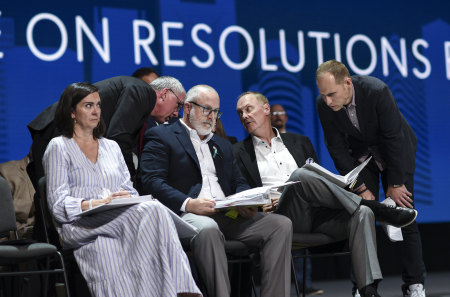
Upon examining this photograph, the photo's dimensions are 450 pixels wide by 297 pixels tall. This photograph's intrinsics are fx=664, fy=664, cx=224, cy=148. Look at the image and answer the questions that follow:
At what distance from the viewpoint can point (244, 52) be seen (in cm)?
577

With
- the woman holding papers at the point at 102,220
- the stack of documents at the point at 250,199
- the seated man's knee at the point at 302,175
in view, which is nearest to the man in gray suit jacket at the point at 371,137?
the seated man's knee at the point at 302,175

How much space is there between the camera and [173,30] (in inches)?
217

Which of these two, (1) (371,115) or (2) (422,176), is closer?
(1) (371,115)

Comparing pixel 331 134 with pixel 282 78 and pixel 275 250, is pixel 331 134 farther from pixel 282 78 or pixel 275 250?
Answer: pixel 282 78

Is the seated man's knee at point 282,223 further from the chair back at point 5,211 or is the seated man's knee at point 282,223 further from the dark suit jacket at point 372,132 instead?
the chair back at point 5,211

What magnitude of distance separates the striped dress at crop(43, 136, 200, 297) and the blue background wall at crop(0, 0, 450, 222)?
1.91 meters

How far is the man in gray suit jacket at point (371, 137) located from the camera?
4.13m

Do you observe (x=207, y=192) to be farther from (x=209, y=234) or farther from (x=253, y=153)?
(x=253, y=153)

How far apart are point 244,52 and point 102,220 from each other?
9.50 feet

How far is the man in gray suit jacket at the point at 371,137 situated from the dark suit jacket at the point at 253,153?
0.56ft

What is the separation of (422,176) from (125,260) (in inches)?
151

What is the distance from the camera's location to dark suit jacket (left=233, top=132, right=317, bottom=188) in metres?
4.12

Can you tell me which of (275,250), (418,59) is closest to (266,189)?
(275,250)

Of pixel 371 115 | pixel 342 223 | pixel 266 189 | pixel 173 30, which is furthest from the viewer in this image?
pixel 173 30
